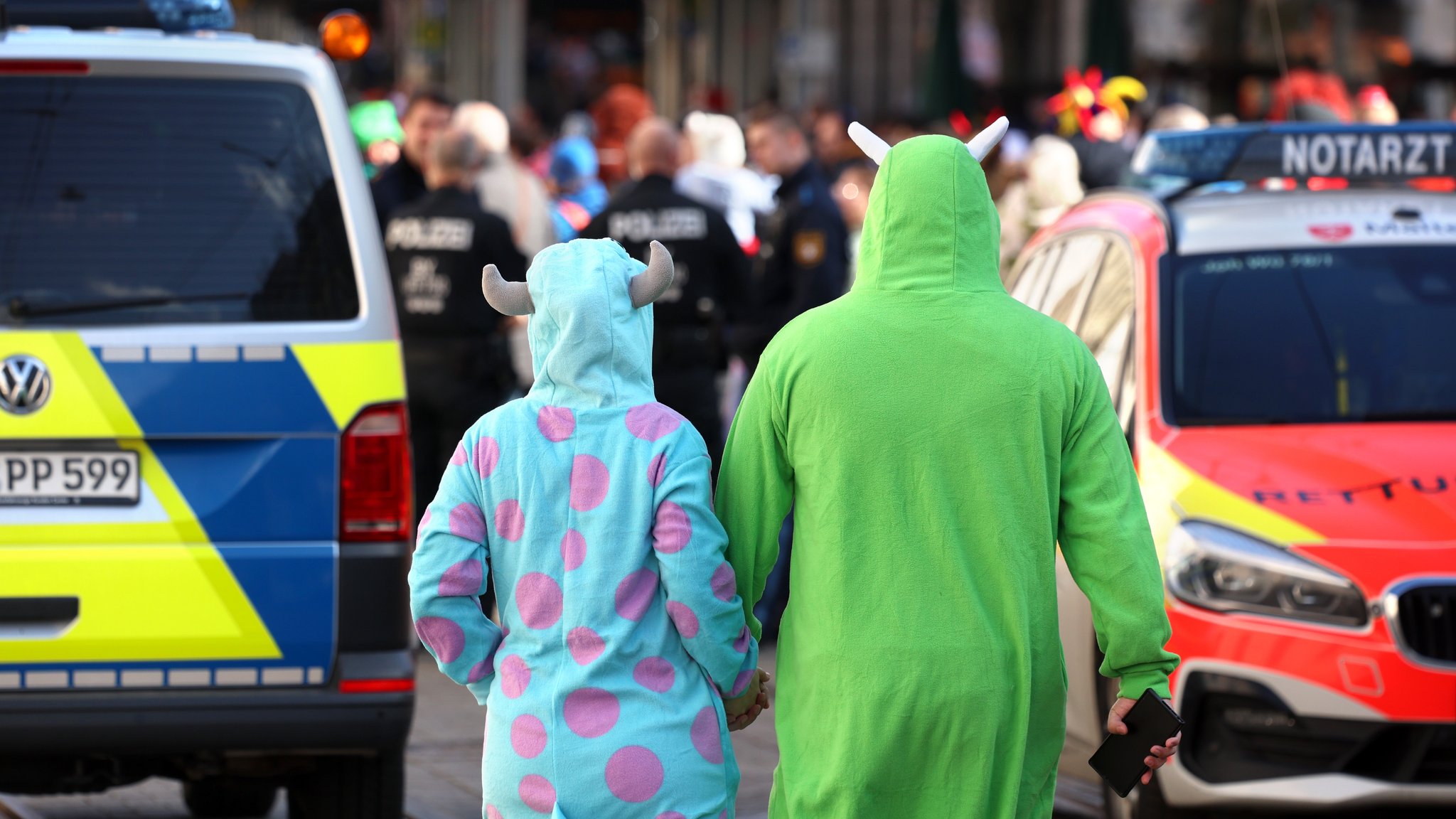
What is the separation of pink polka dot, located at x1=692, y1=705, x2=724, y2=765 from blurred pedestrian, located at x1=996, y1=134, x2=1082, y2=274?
749 centimetres

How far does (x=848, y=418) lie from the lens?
333 cm

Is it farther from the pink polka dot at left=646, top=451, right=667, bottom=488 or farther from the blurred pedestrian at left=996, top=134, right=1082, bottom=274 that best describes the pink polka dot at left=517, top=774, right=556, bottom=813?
the blurred pedestrian at left=996, top=134, right=1082, bottom=274

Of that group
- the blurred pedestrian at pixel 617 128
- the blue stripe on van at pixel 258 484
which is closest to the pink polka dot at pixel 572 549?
the blue stripe on van at pixel 258 484

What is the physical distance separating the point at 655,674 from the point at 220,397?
1.80m

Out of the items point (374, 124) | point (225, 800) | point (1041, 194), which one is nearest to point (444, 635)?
point (225, 800)

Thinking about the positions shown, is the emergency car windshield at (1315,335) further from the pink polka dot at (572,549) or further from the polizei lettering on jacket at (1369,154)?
the pink polka dot at (572,549)

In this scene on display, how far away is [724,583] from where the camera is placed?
3330 mm

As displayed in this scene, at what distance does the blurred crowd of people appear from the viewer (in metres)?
8.74

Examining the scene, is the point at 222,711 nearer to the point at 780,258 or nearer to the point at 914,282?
the point at 914,282

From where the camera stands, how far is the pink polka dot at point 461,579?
3301 mm

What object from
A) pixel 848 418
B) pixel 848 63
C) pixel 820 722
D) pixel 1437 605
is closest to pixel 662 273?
pixel 848 418

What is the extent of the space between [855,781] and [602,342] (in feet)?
2.40

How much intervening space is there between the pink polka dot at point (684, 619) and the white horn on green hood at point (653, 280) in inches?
18.0

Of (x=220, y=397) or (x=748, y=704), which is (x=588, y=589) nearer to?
(x=748, y=704)
